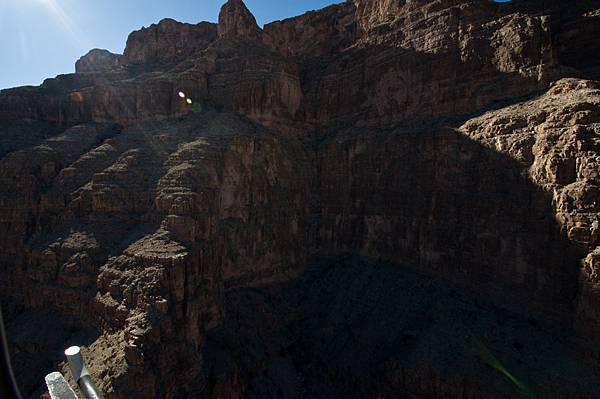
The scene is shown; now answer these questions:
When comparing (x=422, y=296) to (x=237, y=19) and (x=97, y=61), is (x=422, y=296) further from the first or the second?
(x=97, y=61)

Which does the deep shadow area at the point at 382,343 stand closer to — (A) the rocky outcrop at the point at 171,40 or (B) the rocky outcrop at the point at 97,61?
(A) the rocky outcrop at the point at 171,40

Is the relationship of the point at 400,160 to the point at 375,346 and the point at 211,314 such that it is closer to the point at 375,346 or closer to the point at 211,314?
the point at 375,346

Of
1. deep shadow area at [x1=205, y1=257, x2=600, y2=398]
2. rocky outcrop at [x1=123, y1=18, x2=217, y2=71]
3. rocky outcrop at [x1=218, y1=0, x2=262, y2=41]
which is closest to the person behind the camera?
deep shadow area at [x1=205, y1=257, x2=600, y2=398]

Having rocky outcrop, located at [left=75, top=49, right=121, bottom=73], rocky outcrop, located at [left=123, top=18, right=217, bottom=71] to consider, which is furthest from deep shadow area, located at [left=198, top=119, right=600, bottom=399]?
rocky outcrop, located at [left=75, top=49, right=121, bottom=73]

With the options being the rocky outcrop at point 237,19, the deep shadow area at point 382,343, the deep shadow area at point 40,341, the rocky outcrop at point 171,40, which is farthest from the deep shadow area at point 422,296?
→ the rocky outcrop at point 171,40

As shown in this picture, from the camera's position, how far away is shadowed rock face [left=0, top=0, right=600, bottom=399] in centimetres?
2484

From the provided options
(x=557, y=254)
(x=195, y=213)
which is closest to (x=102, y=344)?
(x=195, y=213)

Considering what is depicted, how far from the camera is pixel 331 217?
4600 cm

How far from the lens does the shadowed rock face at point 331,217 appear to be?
978 inches

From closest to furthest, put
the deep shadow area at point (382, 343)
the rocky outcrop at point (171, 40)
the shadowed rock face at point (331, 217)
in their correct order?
the deep shadow area at point (382, 343), the shadowed rock face at point (331, 217), the rocky outcrop at point (171, 40)

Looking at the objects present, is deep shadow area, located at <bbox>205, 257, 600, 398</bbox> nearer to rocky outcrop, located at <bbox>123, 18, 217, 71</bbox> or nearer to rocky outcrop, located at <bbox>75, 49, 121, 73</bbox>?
rocky outcrop, located at <bbox>123, 18, 217, 71</bbox>

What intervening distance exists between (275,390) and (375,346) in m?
9.32

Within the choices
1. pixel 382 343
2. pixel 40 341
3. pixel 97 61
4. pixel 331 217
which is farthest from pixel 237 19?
pixel 382 343

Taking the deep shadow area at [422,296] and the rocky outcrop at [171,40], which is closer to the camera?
the deep shadow area at [422,296]
